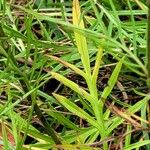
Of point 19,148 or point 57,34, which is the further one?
point 57,34

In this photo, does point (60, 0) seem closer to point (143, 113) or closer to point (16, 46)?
point (16, 46)

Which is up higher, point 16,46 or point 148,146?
point 16,46

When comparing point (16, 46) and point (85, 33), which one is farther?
point (16, 46)

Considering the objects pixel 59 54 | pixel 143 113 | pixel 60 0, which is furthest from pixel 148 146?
pixel 60 0

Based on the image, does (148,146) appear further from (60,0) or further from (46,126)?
(60,0)

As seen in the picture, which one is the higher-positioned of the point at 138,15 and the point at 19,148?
the point at 138,15

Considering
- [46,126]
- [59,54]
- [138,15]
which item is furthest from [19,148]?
[138,15]

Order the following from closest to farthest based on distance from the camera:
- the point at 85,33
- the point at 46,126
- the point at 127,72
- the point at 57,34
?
the point at 85,33 → the point at 46,126 → the point at 127,72 → the point at 57,34

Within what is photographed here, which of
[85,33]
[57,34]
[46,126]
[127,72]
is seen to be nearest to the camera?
[85,33]

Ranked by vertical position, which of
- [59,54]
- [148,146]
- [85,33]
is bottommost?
[148,146]
